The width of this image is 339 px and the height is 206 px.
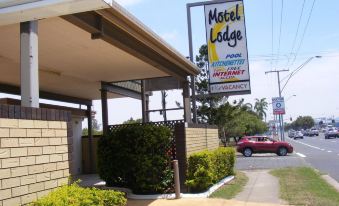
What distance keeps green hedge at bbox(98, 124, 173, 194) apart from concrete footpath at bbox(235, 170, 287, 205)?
6.98ft

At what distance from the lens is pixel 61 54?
1152 centimetres

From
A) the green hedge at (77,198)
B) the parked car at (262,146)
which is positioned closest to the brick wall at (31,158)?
the green hedge at (77,198)

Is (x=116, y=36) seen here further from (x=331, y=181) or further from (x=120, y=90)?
(x=331, y=181)

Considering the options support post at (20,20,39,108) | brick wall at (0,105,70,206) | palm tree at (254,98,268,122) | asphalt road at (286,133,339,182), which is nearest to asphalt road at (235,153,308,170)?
asphalt road at (286,133,339,182)

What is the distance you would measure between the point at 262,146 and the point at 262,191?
2209 cm

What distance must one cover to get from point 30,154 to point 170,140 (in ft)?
23.7

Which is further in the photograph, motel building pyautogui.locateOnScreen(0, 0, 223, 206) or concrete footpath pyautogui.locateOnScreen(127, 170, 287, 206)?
concrete footpath pyautogui.locateOnScreen(127, 170, 287, 206)

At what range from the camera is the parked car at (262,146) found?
34938 millimetres

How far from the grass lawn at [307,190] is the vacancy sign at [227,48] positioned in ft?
12.8

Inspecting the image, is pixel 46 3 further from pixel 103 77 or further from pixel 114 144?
pixel 103 77

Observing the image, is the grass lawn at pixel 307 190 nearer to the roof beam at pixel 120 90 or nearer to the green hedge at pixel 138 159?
the green hedge at pixel 138 159

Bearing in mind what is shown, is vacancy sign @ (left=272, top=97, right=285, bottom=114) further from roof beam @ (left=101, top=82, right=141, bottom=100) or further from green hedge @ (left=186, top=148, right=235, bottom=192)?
green hedge @ (left=186, top=148, right=235, bottom=192)

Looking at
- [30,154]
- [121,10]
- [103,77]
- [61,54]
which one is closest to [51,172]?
[30,154]

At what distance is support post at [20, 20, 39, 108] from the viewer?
6.38 m
